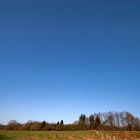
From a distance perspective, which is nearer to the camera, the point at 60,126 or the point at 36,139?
the point at 36,139

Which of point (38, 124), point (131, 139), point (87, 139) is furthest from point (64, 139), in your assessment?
point (38, 124)

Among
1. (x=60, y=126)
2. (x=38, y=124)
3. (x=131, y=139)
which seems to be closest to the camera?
(x=131, y=139)

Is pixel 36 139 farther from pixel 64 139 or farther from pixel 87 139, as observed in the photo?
pixel 87 139

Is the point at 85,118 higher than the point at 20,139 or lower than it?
higher

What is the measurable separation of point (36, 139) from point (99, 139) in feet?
48.1

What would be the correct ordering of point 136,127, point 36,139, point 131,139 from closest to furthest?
point 36,139, point 131,139, point 136,127

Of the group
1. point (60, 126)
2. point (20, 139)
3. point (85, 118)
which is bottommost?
point (20, 139)

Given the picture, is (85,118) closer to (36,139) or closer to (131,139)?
(131,139)

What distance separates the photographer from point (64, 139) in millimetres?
42969

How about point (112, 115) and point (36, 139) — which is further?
point (112, 115)

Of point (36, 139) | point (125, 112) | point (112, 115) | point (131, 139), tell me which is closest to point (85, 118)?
point (112, 115)

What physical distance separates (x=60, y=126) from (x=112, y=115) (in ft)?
153

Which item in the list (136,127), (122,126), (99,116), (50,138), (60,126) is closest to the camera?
(50,138)

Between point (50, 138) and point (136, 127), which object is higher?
point (136, 127)
